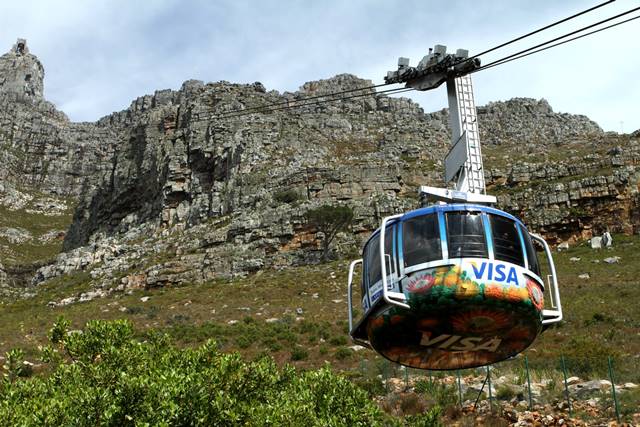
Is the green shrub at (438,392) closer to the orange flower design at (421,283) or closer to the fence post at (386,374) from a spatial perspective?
the fence post at (386,374)

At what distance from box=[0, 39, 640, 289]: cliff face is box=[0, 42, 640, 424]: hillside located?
0.90 feet

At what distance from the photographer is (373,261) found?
11.7 metres

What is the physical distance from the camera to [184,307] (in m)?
51.2

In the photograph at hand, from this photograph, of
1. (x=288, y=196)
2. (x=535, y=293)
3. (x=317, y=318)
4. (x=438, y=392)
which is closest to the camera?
(x=535, y=293)

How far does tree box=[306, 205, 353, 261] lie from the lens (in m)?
69.5

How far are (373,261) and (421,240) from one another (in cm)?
139

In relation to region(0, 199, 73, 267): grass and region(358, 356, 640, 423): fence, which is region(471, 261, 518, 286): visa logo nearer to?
region(358, 356, 640, 423): fence

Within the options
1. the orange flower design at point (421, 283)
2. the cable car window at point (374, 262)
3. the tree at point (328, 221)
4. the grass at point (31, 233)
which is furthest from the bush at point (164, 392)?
the grass at point (31, 233)

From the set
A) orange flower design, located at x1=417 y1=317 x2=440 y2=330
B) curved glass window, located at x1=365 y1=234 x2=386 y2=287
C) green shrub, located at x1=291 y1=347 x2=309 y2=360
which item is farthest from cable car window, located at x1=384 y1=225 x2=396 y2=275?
green shrub, located at x1=291 y1=347 x2=309 y2=360

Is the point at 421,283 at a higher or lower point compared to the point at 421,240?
lower

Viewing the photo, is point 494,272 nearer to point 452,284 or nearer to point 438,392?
point 452,284

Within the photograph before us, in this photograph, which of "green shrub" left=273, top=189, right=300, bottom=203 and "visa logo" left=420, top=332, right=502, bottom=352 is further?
"green shrub" left=273, top=189, right=300, bottom=203

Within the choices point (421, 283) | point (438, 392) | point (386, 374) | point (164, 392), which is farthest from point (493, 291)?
point (386, 374)

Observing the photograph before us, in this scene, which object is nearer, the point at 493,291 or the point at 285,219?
the point at 493,291
